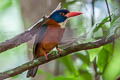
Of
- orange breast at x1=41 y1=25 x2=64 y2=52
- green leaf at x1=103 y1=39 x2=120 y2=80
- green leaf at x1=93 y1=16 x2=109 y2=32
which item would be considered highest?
green leaf at x1=93 y1=16 x2=109 y2=32

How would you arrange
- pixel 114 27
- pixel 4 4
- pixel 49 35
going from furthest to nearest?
pixel 4 4, pixel 49 35, pixel 114 27

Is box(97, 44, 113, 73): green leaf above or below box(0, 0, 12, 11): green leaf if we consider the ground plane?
above

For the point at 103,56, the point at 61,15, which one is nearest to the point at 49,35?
the point at 61,15

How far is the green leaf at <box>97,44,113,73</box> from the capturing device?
73.2 inches

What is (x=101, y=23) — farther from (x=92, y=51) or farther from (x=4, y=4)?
(x=4, y=4)

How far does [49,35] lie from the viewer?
215 cm

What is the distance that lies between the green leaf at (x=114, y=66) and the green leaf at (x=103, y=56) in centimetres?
4

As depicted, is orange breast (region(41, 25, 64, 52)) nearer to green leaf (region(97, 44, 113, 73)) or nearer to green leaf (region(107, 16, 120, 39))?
green leaf (region(97, 44, 113, 73))

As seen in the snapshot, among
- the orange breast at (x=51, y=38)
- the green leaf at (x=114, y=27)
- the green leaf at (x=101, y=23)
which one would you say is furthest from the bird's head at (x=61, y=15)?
the green leaf at (x=114, y=27)

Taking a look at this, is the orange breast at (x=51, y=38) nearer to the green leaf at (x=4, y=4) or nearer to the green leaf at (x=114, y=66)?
the green leaf at (x=114, y=66)

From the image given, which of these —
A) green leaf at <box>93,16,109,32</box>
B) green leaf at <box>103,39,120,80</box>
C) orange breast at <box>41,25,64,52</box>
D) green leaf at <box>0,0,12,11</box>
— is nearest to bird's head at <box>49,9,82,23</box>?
orange breast at <box>41,25,64,52</box>

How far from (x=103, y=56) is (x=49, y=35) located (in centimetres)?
44

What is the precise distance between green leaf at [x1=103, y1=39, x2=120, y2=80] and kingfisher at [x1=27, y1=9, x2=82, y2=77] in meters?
0.37

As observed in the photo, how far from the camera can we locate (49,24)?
2.26 meters
